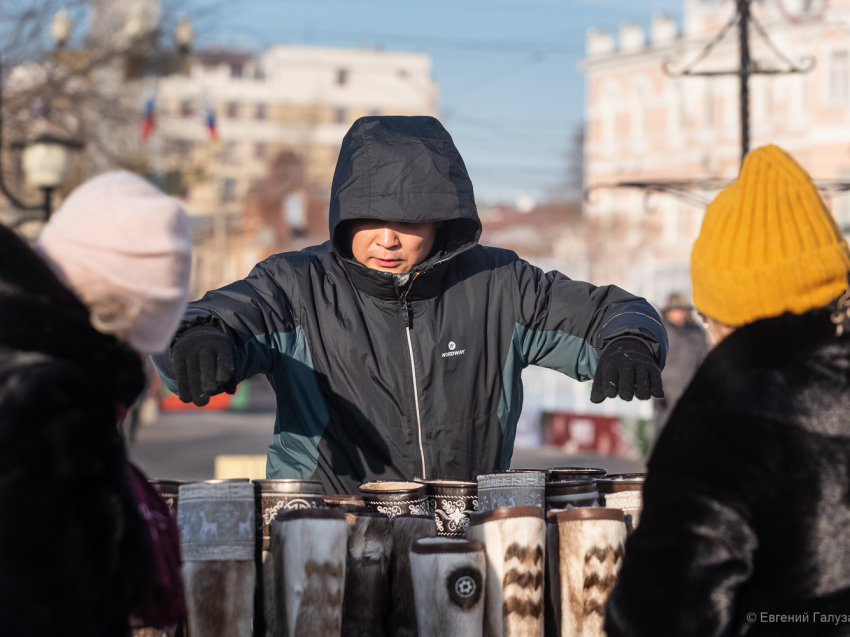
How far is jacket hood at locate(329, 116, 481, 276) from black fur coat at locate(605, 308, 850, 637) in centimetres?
121

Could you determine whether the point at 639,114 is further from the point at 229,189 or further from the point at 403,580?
the point at 403,580

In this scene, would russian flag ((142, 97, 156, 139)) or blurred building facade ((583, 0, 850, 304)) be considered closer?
russian flag ((142, 97, 156, 139))

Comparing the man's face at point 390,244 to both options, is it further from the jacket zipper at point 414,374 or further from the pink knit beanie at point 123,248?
the pink knit beanie at point 123,248

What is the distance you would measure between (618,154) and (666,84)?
3514 mm

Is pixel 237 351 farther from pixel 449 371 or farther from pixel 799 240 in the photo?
→ pixel 799 240

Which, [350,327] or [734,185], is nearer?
[734,185]

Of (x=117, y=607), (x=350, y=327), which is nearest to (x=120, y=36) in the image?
(x=350, y=327)

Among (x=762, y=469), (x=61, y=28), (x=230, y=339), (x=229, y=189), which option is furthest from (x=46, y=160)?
(x=229, y=189)

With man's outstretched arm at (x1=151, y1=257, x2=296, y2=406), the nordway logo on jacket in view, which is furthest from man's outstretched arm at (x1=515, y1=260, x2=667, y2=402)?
man's outstretched arm at (x1=151, y1=257, x2=296, y2=406)

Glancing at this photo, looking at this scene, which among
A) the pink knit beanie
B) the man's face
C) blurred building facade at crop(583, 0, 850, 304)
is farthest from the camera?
blurred building facade at crop(583, 0, 850, 304)

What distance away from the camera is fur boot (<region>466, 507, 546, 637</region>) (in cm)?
185

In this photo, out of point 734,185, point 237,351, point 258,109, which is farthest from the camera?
point 258,109

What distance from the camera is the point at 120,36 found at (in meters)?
16.7

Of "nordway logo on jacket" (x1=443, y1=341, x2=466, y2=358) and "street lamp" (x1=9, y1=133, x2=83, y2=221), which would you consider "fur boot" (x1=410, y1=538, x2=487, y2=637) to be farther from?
"street lamp" (x1=9, y1=133, x2=83, y2=221)
